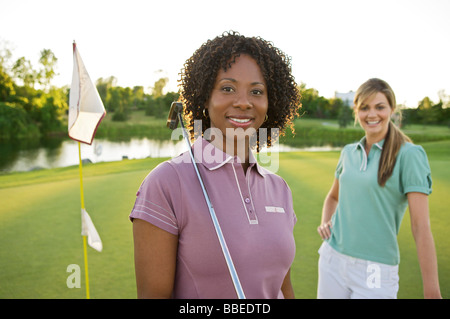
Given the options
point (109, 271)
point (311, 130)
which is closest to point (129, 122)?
point (311, 130)

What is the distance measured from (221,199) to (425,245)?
112 cm

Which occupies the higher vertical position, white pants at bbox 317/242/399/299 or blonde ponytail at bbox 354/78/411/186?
blonde ponytail at bbox 354/78/411/186

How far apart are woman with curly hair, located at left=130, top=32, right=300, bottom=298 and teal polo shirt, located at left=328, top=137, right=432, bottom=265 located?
736 millimetres

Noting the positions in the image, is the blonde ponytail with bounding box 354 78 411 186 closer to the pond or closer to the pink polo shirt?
the pink polo shirt

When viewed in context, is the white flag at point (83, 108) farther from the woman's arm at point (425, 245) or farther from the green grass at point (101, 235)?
the woman's arm at point (425, 245)

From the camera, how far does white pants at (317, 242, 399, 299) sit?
1750 millimetres

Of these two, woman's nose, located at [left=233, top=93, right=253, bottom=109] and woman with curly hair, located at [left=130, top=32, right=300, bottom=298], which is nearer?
woman with curly hair, located at [left=130, top=32, right=300, bottom=298]

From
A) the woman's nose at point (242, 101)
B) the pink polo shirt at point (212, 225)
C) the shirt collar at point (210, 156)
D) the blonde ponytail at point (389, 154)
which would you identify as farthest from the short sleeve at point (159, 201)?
the blonde ponytail at point (389, 154)

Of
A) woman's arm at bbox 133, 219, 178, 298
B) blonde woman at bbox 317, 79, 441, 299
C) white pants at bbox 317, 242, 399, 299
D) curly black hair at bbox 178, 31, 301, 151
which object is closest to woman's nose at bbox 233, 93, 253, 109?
curly black hair at bbox 178, 31, 301, 151

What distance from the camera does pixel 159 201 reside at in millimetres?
998

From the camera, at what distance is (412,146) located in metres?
1.75

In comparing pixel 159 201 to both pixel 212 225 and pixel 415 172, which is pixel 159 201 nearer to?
pixel 212 225

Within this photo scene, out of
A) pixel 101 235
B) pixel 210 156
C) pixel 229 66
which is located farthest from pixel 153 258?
pixel 101 235
